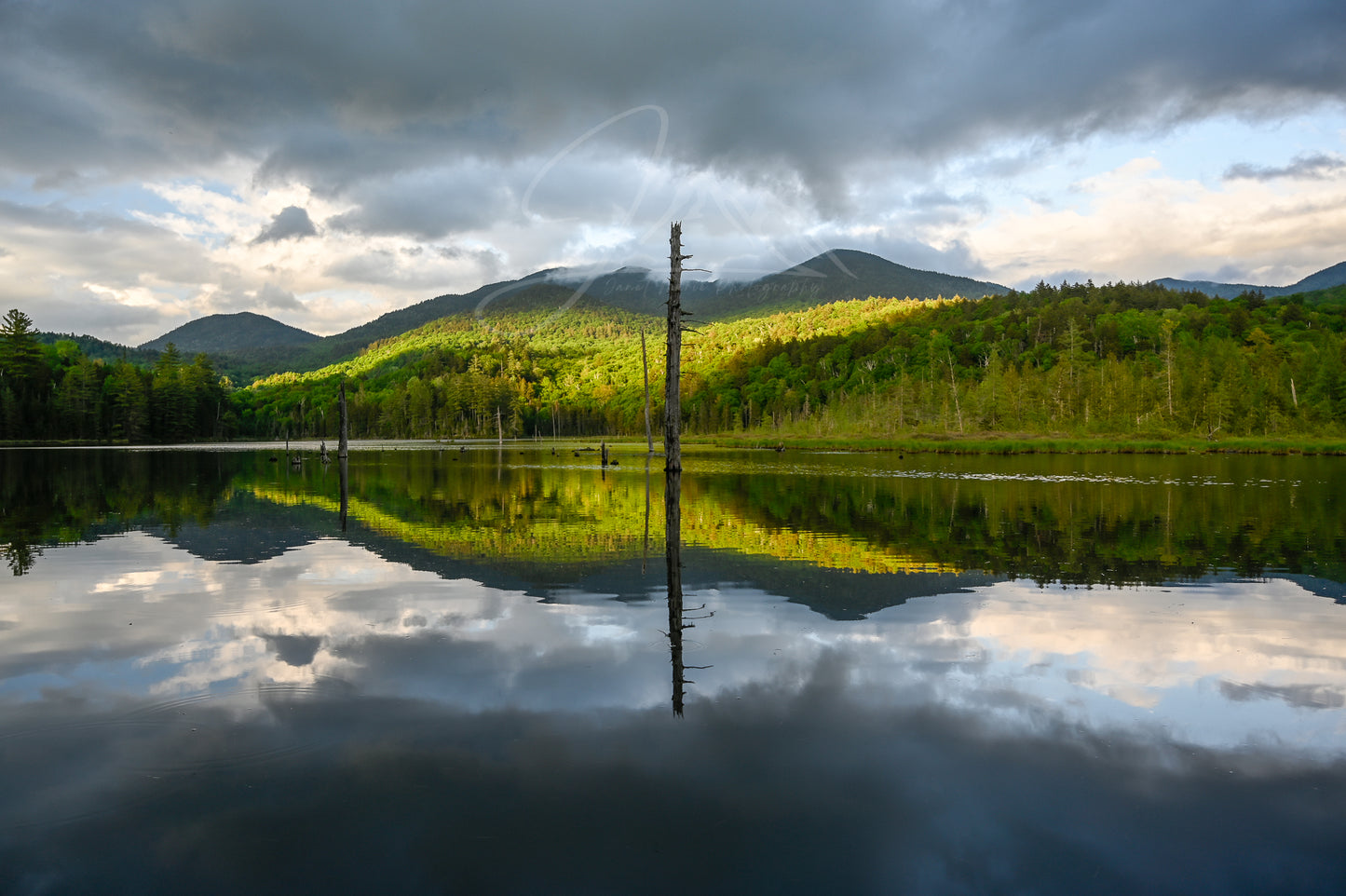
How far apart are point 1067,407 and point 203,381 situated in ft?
524

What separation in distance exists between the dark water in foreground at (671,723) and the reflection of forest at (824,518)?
46 cm

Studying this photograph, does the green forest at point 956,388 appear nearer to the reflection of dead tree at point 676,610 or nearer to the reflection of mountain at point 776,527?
the reflection of mountain at point 776,527

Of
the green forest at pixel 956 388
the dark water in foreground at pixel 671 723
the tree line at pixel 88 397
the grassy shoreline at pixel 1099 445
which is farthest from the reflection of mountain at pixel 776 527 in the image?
the tree line at pixel 88 397

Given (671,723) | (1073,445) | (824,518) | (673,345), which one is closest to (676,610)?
(671,723)

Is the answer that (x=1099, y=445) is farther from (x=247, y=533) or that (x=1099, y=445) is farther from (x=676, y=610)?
(x=676, y=610)

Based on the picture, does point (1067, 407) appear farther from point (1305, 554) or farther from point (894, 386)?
point (1305, 554)

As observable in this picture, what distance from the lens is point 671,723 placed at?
5.93 m

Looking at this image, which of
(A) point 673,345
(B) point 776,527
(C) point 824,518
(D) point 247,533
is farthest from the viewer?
(A) point 673,345

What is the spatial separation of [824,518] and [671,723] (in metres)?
15.0

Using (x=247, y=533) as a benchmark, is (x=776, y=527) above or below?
below

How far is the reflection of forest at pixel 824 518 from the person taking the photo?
1424 centimetres

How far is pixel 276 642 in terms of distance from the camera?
328 inches

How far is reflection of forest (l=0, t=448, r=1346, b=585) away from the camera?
14.2 metres

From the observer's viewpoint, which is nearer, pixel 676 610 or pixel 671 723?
pixel 671 723
